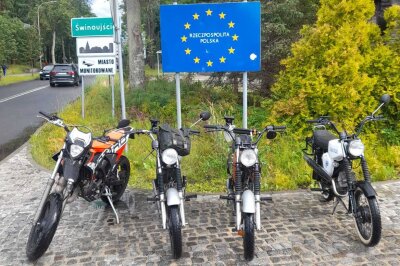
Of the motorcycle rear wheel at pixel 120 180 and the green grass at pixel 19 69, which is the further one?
the green grass at pixel 19 69

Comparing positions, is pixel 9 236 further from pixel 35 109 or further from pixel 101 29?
pixel 35 109

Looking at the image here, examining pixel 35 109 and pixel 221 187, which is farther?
pixel 35 109

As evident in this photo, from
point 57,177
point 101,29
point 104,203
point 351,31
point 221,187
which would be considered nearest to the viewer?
point 57,177

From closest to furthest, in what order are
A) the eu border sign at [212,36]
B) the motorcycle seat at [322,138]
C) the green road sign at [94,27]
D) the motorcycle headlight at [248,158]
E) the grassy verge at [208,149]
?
the motorcycle headlight at [248,158] < the motorcycle seat at [322,138] < the grassy verge at [208,149] < the eu border sign at [212,36] < the green road sign at [94,27]

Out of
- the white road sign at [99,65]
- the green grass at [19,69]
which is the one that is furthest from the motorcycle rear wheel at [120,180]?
the green grass at [19,69]

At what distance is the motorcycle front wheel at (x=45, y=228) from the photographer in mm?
3600

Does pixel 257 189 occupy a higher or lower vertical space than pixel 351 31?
lower

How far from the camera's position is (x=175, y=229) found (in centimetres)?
360

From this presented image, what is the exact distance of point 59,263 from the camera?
3717 mm

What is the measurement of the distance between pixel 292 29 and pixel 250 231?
8.62m

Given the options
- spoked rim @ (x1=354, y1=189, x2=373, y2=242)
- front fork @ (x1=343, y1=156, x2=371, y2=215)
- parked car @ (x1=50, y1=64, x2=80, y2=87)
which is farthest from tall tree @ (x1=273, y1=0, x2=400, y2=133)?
parked car @ (x1=50, y1=64, x2=80, y2=87)

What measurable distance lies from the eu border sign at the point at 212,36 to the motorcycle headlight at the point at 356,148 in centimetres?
261

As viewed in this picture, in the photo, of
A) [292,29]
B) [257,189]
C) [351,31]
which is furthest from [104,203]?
[292,29]

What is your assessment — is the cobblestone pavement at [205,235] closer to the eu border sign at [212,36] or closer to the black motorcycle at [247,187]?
the black motorcycle at [247,187]
